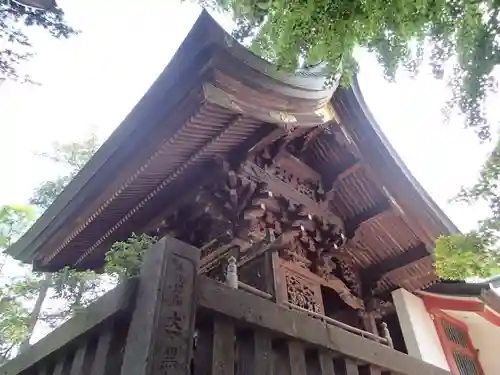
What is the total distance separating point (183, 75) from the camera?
383cm

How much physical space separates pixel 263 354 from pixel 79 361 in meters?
0.81

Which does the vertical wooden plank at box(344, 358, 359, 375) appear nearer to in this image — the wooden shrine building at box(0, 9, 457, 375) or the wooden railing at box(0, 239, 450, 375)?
the wooden railing at box(0, 239, 450, 375)

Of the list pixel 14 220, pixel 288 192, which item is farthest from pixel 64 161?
pixel 288 192

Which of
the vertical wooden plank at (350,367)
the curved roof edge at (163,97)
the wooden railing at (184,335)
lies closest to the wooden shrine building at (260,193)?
the curved roof edge at (163,97)

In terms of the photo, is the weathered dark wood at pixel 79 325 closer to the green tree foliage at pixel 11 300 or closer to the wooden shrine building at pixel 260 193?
the wooden shrine building at pixel 260 193

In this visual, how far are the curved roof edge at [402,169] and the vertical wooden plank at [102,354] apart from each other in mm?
4626

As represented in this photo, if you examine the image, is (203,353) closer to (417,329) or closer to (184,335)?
(184,335)

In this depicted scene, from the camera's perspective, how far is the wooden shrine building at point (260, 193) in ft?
13.4

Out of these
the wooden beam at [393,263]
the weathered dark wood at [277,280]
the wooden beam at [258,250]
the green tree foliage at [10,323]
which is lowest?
the weathered dark wood at [277,280]

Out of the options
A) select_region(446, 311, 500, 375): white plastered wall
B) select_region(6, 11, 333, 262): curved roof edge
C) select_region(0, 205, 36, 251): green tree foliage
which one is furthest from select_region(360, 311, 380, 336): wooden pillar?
select_region(0, 205, 36, 251): green tree foliage

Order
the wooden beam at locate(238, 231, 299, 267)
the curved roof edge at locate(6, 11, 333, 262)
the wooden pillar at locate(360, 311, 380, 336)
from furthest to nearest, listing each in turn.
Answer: the wooden pillar at locate(360, 311, 380, 336) < the wooden beam at locate(238, 231, 299, 267) < the curved roof edge at locate(6, 11, 333, 262)

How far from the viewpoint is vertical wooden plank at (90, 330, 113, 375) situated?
1623 millimetres

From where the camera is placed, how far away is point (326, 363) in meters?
1.99

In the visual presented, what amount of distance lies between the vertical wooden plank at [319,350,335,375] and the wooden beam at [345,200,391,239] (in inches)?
169
